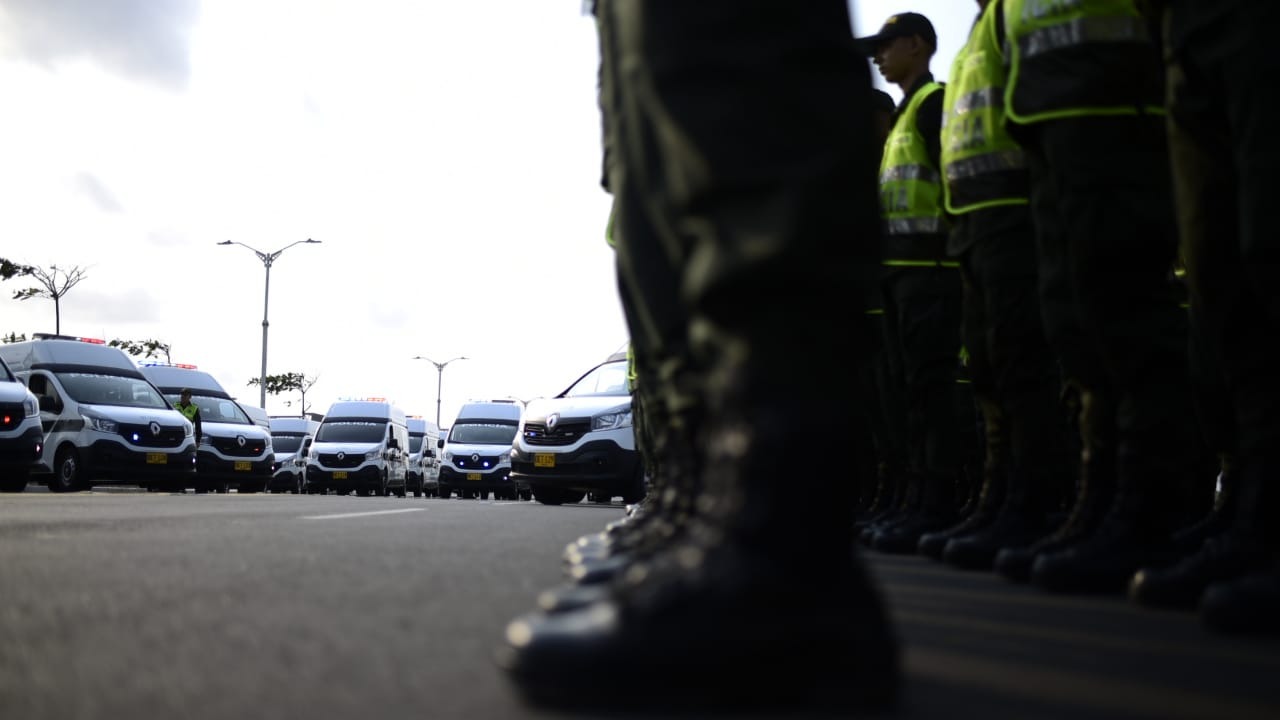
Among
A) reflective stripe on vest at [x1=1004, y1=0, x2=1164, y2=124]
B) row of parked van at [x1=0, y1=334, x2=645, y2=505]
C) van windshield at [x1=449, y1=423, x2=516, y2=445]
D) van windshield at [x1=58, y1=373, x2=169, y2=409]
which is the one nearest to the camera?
reflective stripe on vest at [x1=1004, y1=0, x2=1164, y2=124]

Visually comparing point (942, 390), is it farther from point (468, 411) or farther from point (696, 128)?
point (468, 411)

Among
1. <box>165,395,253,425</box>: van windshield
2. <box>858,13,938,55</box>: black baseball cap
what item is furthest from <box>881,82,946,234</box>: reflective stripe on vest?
<box>165,395,253,425</box>: van windshield

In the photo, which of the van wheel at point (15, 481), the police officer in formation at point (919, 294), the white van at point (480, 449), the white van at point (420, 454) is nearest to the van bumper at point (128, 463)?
the van wheel at point (15, 481)

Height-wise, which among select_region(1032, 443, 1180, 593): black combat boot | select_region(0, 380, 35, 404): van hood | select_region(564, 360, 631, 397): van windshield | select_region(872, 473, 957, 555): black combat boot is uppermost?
select_region(564, 360, 631, 397): van windshield

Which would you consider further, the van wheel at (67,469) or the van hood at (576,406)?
the van wheel at (67,469)

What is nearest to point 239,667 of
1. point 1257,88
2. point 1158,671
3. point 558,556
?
point 1158,671

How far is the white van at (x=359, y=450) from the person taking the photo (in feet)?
85.3

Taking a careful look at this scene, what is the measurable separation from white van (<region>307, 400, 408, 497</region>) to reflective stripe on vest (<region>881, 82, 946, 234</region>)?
70.1 feet

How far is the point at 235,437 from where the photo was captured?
23.1m

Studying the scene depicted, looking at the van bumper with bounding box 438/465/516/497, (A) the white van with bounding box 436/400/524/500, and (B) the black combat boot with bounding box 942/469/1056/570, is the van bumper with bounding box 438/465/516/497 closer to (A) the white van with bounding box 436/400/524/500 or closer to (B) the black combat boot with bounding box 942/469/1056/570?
(A) the white van with bounding box 436/400/524/500

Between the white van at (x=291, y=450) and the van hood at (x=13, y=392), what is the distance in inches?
518

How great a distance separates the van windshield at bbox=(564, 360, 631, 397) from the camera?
15583 mm

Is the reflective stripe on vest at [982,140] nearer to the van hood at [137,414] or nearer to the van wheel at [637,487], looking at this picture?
the van wheel at [637,487]

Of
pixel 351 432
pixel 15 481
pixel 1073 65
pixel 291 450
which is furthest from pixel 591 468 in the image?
pixel 291 450
